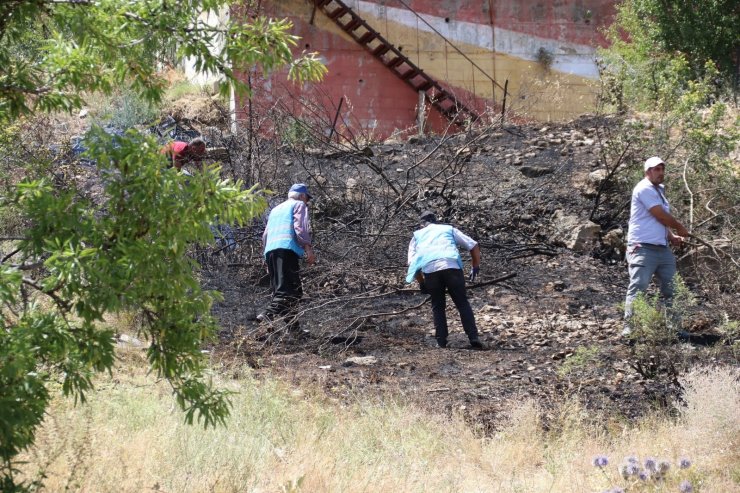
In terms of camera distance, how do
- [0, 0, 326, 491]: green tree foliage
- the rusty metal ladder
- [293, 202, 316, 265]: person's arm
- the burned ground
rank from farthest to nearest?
the rusty metal ladder → [293, 202, 316, 265]: person's arm → the burned ground → [0, 0, 326, 491]: green tree foliage

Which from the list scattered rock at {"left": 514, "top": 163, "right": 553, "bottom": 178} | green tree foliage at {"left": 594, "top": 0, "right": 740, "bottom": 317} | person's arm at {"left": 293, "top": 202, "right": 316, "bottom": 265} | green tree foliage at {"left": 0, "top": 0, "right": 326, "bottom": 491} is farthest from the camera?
scattered rock at {"left": 514, "top": 163, "right": 553, "bottom": 178}

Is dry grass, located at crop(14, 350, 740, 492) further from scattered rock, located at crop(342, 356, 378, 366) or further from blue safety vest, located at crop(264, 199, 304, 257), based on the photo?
blue safety vest, located at crop(264, 199, 304, 257)

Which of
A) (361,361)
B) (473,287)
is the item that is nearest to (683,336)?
(473,287)

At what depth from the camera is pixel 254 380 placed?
24.1 ft

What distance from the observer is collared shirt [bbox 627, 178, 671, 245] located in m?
8.43

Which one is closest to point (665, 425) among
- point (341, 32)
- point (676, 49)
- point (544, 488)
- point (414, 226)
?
point (544, 488)

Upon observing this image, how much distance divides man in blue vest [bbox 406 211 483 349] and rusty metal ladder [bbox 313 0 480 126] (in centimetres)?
1112

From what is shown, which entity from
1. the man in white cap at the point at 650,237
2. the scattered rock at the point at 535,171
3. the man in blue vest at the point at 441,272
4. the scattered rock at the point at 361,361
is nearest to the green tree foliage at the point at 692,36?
the scattered rock at the point at 535,171

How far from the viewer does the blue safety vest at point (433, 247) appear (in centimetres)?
882

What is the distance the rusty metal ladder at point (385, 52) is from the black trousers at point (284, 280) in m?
11.2

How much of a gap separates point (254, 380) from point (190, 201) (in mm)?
3830

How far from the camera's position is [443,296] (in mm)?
8898

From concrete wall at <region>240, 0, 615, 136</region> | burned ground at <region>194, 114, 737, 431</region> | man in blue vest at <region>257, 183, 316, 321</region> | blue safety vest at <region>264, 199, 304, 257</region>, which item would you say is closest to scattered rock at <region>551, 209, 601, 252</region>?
burned ground at <region>194, 114, 737, 431</region>

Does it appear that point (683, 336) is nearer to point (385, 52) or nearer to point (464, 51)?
point (385, 52)
